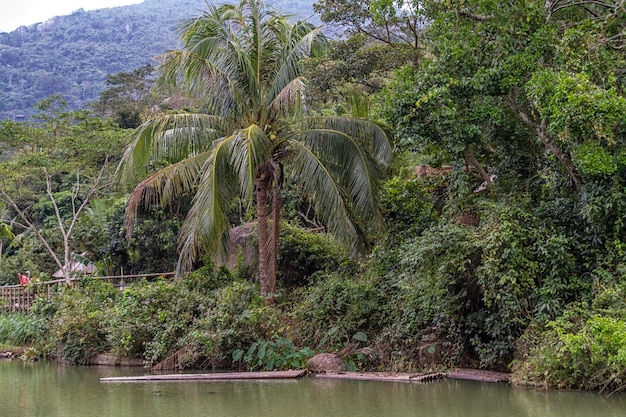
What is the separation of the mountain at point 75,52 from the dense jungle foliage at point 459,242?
171 feet

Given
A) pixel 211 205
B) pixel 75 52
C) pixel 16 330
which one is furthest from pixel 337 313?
pixel 75 52

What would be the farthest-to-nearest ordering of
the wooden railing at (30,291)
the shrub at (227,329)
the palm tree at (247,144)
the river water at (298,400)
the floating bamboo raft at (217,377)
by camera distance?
the wooden railing at (30,291) → the palm tree at (247,144) → the shrub at (227,329) → the floating bamboo raft at (217,377) → the river water at (298,400)

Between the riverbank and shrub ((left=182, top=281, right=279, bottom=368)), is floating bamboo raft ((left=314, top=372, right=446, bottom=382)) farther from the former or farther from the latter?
shrub ((left=182, top=281, right=279, bottom=368))

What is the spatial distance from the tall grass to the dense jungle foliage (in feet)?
4.77

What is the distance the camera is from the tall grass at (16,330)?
17203 millimetres

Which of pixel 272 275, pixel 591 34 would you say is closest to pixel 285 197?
pixel 272 275

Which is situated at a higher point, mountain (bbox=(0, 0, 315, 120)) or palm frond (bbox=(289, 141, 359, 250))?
mountain (bbox=(0, 0, 315, 120))

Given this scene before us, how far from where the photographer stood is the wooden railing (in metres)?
17.7

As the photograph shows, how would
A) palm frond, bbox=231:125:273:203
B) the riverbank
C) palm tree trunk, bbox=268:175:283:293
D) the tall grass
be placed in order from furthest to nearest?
the tall grass
palm tree trunk, bbox=268:175:283:293
palm frond, bbox=231:125:273:203
the riverbank

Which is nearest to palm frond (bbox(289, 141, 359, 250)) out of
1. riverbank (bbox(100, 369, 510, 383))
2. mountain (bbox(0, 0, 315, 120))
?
riverbank (bbox(100, 369, 510, 383))

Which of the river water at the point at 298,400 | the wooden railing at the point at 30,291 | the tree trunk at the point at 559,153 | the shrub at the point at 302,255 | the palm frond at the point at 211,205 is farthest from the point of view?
the wooden railing at the point at 30,291

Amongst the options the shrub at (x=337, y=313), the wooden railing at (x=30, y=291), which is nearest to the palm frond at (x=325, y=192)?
the shrub at (x=337, y=313)

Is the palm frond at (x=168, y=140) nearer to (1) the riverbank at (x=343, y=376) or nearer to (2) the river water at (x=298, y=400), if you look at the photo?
(1) the riverbank at (x=343, y=376)

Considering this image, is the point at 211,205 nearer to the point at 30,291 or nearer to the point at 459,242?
the point at 459,242
